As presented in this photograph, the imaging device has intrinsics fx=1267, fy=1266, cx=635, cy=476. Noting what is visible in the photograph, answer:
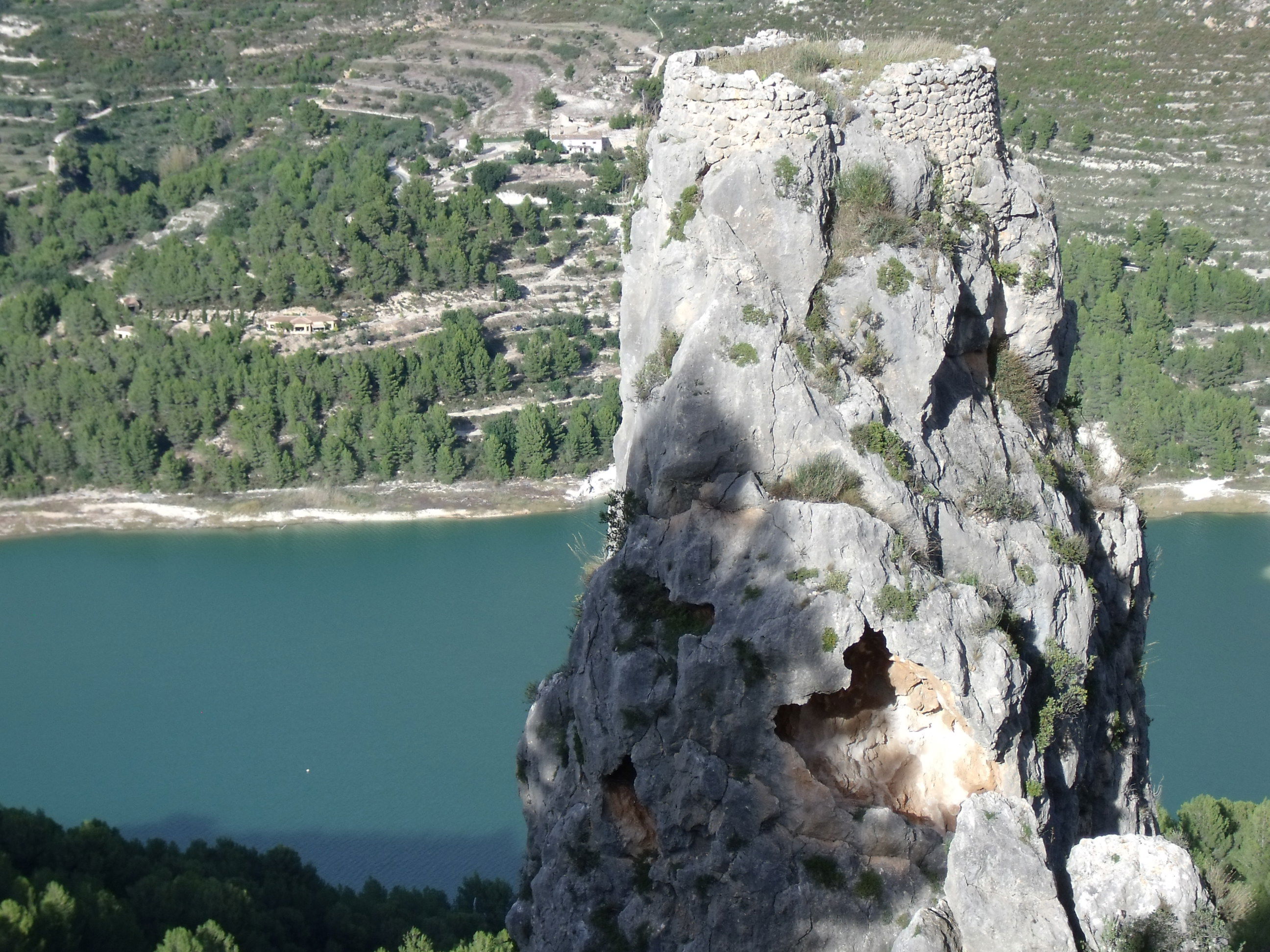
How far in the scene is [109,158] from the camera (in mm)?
54438

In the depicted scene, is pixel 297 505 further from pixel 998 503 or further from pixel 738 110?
pixel 998 503

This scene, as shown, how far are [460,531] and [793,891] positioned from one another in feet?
94.4

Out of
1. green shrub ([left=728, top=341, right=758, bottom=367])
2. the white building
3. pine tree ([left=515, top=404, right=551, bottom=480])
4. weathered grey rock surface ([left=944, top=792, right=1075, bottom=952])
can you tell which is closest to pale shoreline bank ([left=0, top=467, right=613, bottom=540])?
pine tree ([left=515, top=404, right=551, bottom=480])

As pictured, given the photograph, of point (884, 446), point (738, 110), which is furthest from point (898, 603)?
point (738, 110)

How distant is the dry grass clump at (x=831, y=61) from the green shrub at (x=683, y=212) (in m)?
0.92

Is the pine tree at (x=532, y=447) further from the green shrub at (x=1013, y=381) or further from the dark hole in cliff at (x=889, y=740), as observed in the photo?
the dark hole in cliff at (x=889, y=740)

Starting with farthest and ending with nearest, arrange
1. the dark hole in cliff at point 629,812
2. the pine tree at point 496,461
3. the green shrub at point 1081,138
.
A: the green shrub at point 1081,138 < the pine tree at point 496,461 < the dark hole in cliff at point 629,812

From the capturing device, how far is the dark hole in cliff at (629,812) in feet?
26.9

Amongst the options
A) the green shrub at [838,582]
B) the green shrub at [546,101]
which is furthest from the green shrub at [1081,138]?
the green shrub at [838,582]

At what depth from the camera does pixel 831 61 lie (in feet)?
30.9

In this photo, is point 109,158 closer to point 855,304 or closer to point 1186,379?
point 1186,379

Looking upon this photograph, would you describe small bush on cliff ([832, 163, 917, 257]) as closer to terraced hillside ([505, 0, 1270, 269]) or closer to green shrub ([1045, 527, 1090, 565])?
green shrub ([1045, 527, 1090, 565])

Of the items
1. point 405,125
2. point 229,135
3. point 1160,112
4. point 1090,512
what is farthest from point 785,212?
point 229,135

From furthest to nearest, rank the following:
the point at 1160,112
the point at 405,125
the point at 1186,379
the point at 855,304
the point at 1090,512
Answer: the point at 405,125 < the point at 1160,112 < the point at 1186,379 < the point at 1090,512 < the point at 855,304
